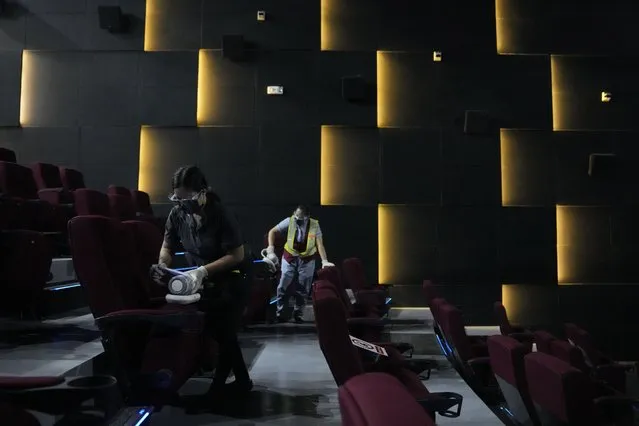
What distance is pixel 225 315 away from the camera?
1853 mm

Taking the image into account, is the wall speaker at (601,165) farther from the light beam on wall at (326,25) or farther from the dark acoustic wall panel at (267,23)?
the dark acoustic wall panel at (267,23)

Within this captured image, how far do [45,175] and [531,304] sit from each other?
15.5 ft

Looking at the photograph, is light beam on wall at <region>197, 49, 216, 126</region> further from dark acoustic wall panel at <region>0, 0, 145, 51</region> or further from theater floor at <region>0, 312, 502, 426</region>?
theater floor at <region>0, 312, 502, 426</region>

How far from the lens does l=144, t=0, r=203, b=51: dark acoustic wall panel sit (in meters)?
5.54

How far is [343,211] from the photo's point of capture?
17.6 feet

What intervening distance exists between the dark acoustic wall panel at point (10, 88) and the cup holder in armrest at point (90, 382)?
5179mm

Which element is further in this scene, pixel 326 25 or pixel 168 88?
pixel 326 25

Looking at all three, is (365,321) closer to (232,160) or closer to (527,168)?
(232,160)

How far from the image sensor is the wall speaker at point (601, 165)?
17.9ft

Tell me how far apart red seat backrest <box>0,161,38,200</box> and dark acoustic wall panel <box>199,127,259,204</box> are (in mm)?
1944

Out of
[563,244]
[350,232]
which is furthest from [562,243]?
[350,232]

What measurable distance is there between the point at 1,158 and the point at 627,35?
6165mm

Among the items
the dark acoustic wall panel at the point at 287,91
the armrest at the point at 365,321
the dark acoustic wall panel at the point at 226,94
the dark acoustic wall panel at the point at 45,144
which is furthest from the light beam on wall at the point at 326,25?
the armrest at the point at 365,321

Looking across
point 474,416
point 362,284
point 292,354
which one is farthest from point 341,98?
point 474,416
